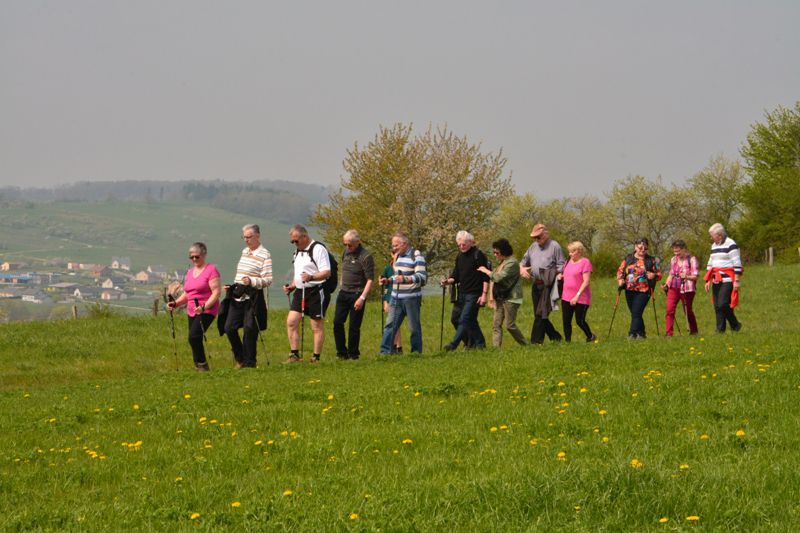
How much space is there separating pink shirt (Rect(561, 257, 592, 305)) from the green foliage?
50226mm

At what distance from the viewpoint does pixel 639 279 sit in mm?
18172

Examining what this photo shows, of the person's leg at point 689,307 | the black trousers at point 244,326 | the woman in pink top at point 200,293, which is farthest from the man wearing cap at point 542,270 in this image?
the woman in pink top at point 200,293

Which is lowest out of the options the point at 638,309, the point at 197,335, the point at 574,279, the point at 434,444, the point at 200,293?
the point at 434,444

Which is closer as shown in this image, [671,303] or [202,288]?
[202,288]

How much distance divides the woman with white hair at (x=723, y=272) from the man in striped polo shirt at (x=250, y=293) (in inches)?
310

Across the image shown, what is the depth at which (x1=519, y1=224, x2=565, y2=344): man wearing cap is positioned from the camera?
1780 centimetres

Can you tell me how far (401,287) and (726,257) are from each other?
5.91 metres

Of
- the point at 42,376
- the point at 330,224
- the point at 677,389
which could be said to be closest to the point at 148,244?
the point at 330,224

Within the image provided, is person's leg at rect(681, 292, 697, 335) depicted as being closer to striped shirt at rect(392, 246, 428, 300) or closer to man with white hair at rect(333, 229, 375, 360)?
striped shirt at rect(392, 246, 428, 300)

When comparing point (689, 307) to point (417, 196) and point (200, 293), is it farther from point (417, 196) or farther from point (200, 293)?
point (417, 196)

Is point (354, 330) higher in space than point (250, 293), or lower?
lower

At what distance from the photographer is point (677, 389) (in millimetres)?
10914

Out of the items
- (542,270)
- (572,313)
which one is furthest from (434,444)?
(572,313)

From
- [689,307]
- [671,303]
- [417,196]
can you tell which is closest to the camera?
[689,307]
